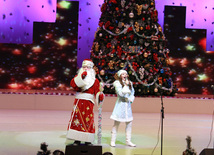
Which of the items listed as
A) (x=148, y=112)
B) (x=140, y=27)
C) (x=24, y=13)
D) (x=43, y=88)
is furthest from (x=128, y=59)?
(x=24, y=13)

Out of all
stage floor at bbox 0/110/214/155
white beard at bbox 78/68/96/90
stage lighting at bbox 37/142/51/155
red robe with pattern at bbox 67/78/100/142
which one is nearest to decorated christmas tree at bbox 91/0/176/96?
stage floor at bbox 0/110/214/155

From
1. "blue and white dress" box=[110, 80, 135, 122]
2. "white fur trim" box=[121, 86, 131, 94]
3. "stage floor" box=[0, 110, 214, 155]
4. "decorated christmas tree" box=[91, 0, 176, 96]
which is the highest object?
"decorated christmas tree" box=[91, 0, 176, 96]

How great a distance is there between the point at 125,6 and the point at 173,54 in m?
3.19

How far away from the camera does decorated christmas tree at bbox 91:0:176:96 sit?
11234 millimetres

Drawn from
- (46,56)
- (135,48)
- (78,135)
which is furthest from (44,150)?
(46,56)

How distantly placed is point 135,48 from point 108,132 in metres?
4.35

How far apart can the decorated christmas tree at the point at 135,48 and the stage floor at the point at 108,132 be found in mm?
1109

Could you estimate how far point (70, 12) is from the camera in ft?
42.4

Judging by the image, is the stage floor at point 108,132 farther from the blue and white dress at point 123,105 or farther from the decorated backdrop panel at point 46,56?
the decorated backdrop panel at point 46,56

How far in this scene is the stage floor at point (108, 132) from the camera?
19.6ft

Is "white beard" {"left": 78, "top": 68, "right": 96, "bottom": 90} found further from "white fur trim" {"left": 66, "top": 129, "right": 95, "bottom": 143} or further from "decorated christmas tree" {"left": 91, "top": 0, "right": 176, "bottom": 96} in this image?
"decorated christmas tree" {"left": 91, "top": 0, "right": 176, "bottom": 96}

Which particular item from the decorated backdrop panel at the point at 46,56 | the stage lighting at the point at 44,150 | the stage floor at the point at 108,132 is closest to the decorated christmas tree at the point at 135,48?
the stage floor at the point at 108,132

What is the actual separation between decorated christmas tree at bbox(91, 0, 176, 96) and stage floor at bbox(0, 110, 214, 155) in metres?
1.11

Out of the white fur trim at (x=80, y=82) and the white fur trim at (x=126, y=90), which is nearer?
the white fur trim at (x=80, y=82)
